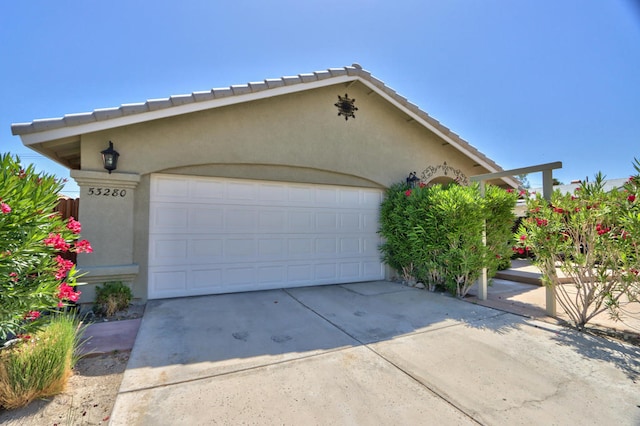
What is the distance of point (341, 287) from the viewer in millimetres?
7191

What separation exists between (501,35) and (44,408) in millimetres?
10388

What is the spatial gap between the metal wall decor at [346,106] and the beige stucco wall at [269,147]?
132mm

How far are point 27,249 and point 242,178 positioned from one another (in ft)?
13.9

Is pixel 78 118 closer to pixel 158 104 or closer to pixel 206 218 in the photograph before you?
pixel 158 104

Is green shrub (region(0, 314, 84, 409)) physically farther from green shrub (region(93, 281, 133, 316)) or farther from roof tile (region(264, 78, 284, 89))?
roof tile (region(264, 78, 284, 89))

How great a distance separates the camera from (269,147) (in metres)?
6.65

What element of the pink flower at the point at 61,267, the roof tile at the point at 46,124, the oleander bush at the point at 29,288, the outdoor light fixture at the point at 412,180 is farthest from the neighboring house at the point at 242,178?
the oleander bush at the point at 29,288

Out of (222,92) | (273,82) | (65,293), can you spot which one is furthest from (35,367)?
(273,82)

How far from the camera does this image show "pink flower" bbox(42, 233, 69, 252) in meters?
2.73

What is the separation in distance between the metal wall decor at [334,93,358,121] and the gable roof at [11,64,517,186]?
1.54 feet

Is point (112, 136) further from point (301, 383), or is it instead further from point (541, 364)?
point (541, 364)

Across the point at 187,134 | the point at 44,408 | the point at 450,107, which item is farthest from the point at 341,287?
the point at 450,107

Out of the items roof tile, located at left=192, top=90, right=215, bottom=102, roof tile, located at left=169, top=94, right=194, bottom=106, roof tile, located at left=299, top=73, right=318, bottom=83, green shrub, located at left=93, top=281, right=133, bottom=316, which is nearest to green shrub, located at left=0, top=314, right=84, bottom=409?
green shrub, located at left=93, top=281, right=133, bottom=316

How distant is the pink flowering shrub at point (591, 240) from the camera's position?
388 cm
